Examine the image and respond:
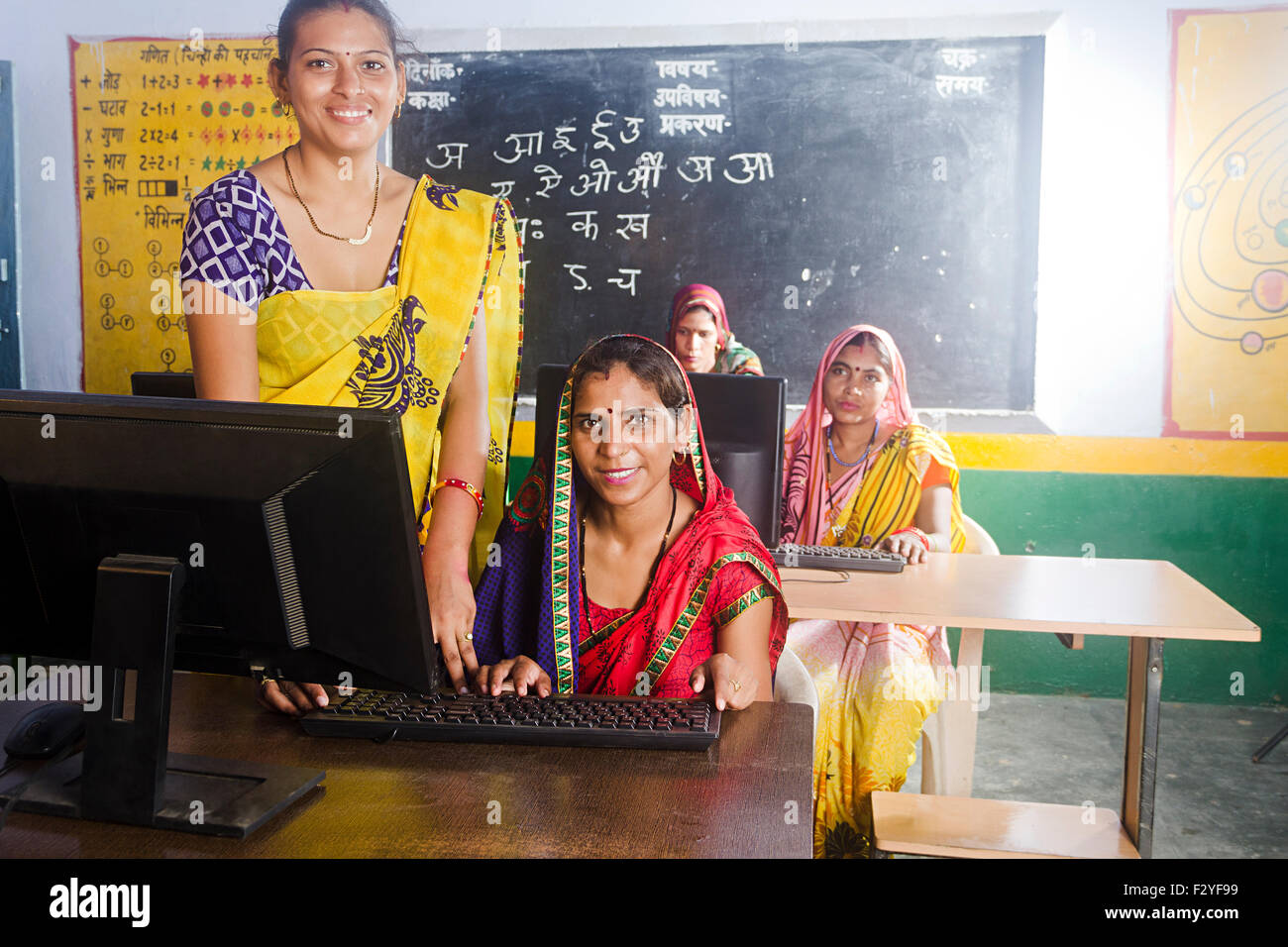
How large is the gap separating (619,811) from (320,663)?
30cm

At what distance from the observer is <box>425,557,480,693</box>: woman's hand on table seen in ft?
3.96

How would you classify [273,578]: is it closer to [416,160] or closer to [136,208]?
[416,160]

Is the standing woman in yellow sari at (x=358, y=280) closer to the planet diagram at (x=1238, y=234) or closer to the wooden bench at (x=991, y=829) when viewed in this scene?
the wooden bench at (x=991, y=829)

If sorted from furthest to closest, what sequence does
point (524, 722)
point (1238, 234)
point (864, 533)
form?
point (1238, 234) < point (864, 533) < point (524, 722)

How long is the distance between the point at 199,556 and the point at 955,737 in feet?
6.17

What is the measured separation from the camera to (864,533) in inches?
115

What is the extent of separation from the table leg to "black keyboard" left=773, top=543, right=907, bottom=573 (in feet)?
1.78

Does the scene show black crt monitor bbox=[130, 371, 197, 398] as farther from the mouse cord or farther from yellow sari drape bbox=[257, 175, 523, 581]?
the mouse cord

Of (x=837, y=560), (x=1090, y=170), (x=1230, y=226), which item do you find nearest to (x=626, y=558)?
(x=837, y=560)

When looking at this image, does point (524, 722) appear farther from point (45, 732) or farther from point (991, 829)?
point (991, 829)

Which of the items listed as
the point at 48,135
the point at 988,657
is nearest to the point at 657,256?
the point at 988,657

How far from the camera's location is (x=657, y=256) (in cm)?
377

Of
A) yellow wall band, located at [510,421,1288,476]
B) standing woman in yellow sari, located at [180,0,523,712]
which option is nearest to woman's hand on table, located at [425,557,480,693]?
standing woman in yellow sari, located at [180,0,523,712]

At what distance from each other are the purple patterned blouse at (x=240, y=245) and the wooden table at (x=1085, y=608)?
44.6 inches
